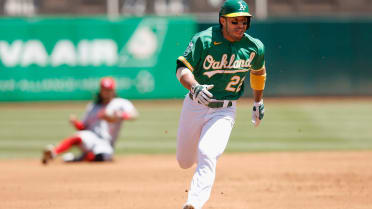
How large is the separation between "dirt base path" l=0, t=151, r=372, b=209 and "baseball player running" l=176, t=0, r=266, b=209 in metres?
1.12

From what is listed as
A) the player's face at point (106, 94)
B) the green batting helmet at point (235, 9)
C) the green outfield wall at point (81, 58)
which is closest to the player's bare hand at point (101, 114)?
the player's face at point (106, 94)

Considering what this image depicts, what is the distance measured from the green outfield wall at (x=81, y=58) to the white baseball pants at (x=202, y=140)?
14238mm

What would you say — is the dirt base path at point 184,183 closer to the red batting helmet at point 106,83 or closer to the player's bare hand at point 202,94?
the red batting helmet at point 106,83

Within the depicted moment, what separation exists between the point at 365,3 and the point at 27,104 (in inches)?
498

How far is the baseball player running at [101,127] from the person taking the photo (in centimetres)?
1133

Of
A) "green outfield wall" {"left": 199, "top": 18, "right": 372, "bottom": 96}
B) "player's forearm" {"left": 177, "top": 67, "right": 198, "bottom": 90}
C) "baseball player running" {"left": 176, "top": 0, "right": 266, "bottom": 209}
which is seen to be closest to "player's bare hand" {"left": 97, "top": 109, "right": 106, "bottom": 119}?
Answer: "baseball player running" {"left": 176, "top": 0, "right": 266, "bottom": 209}

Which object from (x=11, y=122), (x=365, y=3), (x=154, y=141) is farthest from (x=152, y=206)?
(x=365, y=3)

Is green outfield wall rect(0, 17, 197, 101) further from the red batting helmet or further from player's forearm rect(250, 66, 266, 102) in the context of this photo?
player's forearm rect(250, 66, 266, 102)

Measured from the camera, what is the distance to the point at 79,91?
21406 millimetres

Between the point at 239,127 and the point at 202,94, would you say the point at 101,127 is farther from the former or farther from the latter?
the point at 202,94

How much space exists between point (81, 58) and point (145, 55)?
1840mm

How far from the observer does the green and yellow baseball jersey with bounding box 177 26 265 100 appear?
21.9ft

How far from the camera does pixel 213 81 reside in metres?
6.85

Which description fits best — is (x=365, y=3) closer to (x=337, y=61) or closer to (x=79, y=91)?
(x=337, y=61)
